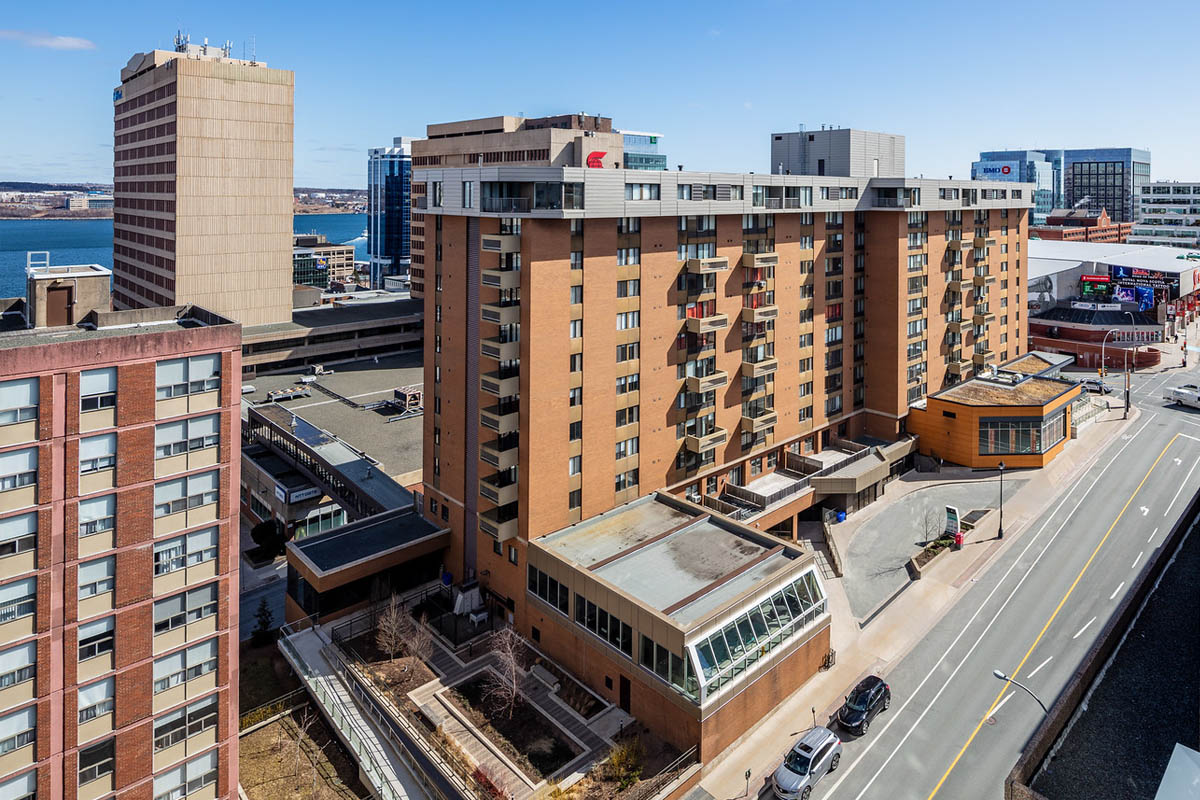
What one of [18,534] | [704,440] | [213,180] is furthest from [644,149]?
[18,534]

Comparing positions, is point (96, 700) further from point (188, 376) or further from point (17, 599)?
point (188, 376)

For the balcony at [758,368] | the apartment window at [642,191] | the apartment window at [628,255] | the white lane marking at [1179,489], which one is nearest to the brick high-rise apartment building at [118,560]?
the apartment window at [628,255]

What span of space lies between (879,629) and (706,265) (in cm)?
2699

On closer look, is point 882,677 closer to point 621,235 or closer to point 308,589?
point 621,235

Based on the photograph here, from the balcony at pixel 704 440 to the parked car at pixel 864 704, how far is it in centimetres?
1976

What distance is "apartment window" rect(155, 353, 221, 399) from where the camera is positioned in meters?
29.5

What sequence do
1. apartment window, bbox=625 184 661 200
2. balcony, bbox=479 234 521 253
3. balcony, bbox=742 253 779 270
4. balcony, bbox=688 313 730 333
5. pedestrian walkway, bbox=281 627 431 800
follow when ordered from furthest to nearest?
balcony, bbox=742 253 779 270
balcony, bbox=688 313 730 333
apartment window, bbox=625 184 661 200
balcony, bbox=479 234 521 253
pedestrian walkway, bbox=281 627 431 800

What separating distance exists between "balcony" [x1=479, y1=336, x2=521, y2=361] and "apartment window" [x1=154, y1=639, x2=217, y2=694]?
70.9 ft

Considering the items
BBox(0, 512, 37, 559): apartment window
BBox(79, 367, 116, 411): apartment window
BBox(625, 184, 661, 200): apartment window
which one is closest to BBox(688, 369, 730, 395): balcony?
BBox(625, 184, 661, 200): apartment window

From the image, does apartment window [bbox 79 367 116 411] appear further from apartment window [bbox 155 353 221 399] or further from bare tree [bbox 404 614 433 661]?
bare tree [bbox 404 614 433 661]

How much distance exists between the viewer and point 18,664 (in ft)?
90.0

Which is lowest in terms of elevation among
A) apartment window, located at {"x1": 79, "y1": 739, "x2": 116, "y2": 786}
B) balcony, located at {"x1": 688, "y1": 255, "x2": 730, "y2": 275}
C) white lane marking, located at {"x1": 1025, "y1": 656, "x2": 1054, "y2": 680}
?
white lane marking, located at {"x1": 1025, "y1": 656, "x2": 1054, "y2": 680}

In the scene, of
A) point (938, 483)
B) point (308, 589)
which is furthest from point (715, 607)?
point (938, 483)

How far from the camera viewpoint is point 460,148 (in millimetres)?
132500
